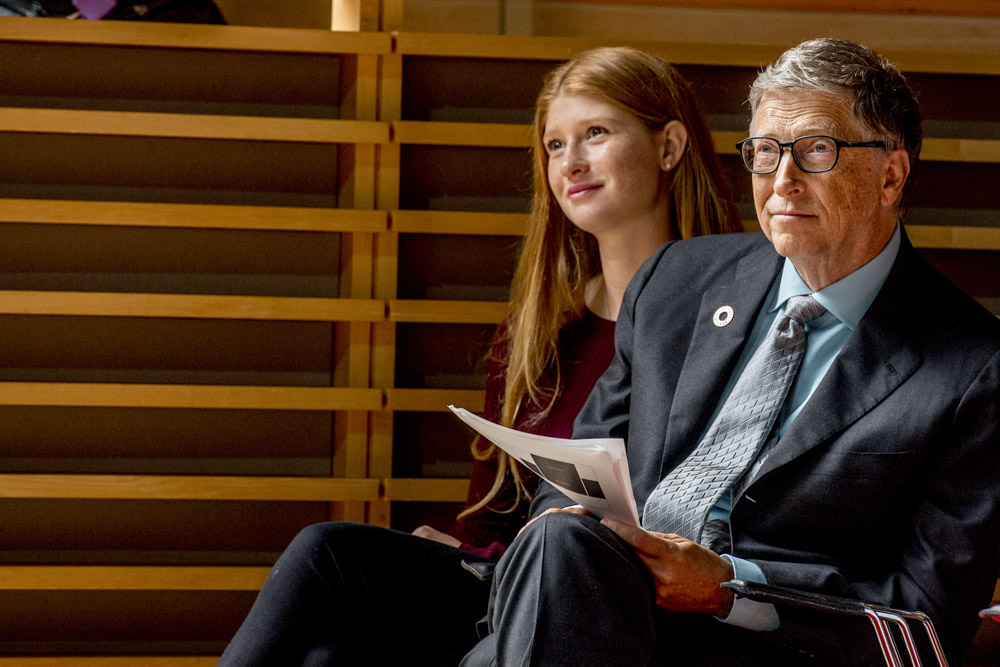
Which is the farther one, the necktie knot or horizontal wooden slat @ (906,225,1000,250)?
horizontal wooden slat @ (906,225,1000,250)

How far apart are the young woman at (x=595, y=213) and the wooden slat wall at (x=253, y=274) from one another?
0.32 m

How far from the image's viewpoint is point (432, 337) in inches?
109

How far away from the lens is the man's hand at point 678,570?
4.65ft

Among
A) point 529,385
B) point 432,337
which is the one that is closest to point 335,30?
point 432,337

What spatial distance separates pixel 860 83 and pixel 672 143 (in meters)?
0.71

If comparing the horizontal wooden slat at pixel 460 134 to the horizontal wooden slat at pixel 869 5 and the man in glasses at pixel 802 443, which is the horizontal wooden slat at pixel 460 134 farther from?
the man in glasses at pixel 802 443

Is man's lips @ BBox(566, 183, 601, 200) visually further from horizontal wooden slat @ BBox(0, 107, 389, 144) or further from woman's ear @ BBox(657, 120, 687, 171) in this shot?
horizontal wooden slat @ BBox(0, 107, 389, 144)

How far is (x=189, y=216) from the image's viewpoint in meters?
2.67

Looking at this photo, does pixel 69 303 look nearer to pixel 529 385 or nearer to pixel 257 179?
pixel 257 179

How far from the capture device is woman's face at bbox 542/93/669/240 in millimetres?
2305

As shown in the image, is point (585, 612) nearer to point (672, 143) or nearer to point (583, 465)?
point (583, 465)

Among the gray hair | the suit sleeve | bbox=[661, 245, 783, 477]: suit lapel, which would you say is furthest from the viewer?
bbox=[661, 245, 783, 477]: suit lapel

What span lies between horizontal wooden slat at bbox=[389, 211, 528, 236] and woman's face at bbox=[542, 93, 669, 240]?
362 mm

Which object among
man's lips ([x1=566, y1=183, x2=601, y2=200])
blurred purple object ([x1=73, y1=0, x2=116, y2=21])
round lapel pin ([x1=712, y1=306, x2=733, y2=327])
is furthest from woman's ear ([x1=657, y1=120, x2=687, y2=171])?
blurred purple object ([x1=73, y1=0, x2=116, y2=21])
